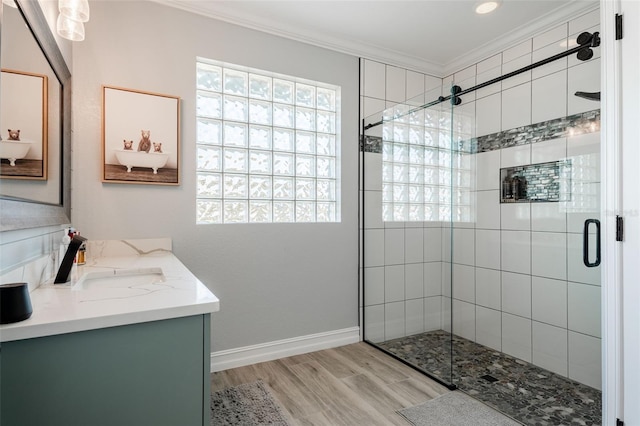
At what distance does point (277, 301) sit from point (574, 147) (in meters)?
2.24

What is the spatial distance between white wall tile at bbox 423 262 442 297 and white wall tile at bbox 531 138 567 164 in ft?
3.34

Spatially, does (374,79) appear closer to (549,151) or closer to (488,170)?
(488,170)

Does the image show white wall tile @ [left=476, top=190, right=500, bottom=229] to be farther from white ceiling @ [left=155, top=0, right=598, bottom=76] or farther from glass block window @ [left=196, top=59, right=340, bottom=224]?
white ceiling @ [left=155, top=0, right=598, bottom=76]

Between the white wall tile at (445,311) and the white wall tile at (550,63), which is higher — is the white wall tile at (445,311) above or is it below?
below

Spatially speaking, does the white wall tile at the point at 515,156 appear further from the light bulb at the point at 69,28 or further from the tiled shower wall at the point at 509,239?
the light bulb at the point at 69,28

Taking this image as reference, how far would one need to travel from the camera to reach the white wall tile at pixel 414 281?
276cm

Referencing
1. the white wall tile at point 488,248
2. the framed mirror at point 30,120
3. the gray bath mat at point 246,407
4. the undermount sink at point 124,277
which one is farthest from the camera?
the white wall tile at point 488,248

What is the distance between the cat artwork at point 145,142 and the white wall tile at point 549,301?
2.76 metres

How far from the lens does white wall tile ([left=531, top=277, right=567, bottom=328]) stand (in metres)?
2.12

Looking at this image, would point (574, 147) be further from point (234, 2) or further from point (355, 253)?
point (234, 2)

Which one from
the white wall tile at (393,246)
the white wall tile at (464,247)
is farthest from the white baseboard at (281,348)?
the white wall tile at (464,247)

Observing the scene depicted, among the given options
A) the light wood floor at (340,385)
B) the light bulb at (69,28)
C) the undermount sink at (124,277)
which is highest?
the light bulb at (69,28)

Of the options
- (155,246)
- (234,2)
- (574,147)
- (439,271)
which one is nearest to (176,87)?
(234,2)

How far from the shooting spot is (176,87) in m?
2.26
